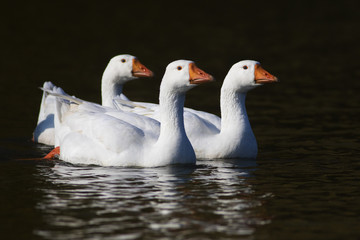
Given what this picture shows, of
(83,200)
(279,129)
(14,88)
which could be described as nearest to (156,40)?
(14,88)

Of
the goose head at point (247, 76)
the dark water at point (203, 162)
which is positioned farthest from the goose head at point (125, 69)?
the goose head at point (247, 76)

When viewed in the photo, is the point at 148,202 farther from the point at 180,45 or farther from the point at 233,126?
the point at 180,45

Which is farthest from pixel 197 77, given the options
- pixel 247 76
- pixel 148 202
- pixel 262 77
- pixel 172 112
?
pixel 148 202

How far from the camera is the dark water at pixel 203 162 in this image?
10422mm

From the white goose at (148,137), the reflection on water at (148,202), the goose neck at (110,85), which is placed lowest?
the reflection on water at (148,202)

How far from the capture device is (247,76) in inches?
590

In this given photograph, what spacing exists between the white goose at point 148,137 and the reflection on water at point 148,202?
21 centimetres

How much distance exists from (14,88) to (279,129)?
9.76m

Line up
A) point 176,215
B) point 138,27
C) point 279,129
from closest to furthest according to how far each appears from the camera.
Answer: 1. point 176,215
2. point 279,129
3. point 138,27

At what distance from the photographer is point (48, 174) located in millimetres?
13445

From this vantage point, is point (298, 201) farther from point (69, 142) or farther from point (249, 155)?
point (69, 142)

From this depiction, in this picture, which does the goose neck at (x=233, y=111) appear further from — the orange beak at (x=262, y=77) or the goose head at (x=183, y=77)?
the goose head at (x=183, y=77)

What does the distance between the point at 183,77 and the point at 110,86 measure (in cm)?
483

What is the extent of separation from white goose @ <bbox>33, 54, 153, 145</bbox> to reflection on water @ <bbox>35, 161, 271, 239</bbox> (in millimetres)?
2825
